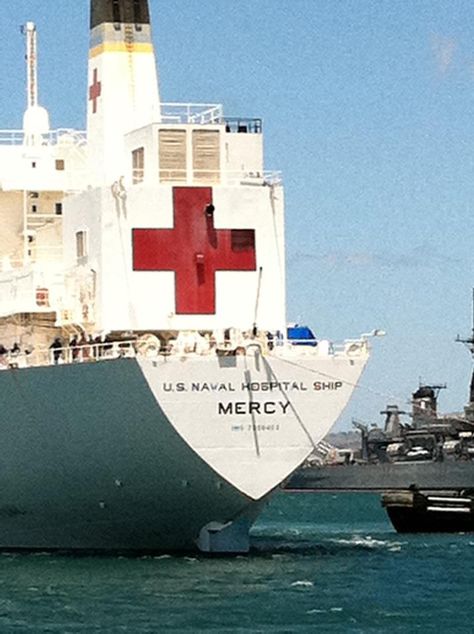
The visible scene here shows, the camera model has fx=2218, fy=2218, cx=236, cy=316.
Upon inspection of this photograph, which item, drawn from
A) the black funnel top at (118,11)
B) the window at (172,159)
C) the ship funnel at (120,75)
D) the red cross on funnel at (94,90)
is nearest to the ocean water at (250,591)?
the window at (172,159)

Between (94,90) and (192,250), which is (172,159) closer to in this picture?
(192,250)

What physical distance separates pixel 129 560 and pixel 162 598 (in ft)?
16.3

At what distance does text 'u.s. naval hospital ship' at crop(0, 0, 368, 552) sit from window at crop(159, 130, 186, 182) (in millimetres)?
26

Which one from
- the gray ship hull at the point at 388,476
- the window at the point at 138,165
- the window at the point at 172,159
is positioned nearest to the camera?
the window at the point at 172,159

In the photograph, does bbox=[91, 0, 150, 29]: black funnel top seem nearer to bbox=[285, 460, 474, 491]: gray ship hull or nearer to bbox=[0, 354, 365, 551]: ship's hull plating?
bbox=[0, 354, 365, 551]: ship's hull plating

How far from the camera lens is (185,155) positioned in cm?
4044

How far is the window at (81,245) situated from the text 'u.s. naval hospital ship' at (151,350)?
0.12ft

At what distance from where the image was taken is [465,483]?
8800 cm

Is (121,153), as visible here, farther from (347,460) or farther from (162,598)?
(347,460)

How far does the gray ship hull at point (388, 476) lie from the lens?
88.3 metres

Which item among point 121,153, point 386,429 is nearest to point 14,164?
point 121,153

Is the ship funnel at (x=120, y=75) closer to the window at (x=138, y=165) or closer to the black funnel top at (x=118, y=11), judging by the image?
the black funnel top at (x=118, y=11)

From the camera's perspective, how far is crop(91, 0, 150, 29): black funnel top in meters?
42.6

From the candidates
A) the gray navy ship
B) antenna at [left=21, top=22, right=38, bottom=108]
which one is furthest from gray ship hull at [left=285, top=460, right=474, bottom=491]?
antenna at [left=21, top=22, right=38, bottom=108]
